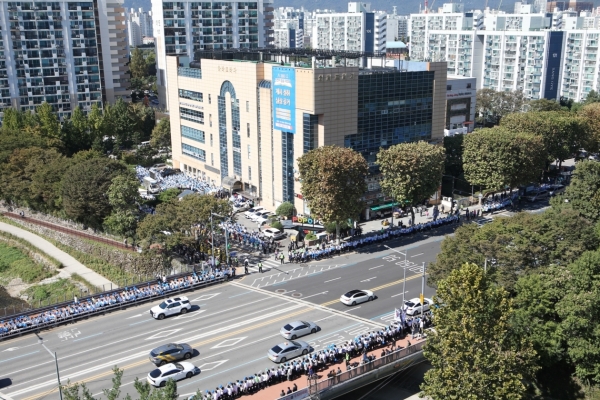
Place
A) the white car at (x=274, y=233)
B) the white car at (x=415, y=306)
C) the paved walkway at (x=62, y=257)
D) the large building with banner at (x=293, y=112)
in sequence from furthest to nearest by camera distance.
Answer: the large building with banner at (x=293, y=112) < the white car at (x=274, y=233) < the paved walkway at (x=62, y=257) < the white car at (x=415, y=306)

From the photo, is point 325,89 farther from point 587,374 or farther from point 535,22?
point 535,22

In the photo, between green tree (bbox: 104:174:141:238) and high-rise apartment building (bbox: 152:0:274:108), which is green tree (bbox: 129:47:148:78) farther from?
green tree (bbox: 104:174:141:238)

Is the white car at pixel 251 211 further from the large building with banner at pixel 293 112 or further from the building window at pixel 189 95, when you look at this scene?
the building window at pixel 189 95

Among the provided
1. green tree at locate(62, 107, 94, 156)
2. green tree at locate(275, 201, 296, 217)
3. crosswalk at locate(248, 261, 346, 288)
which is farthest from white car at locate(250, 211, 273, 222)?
green tree at locate(62, 107, 94, 156)

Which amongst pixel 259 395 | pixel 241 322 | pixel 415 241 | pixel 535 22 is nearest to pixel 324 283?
pixel 241 322

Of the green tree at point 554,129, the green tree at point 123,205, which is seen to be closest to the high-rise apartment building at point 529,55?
the green tree at point 554,129

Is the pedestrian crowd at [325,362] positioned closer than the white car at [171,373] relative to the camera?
Yes

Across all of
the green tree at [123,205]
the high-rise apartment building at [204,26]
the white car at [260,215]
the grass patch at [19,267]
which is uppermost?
the high-rise apartment building at [204,26]

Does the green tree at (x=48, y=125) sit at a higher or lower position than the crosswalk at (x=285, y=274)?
higher

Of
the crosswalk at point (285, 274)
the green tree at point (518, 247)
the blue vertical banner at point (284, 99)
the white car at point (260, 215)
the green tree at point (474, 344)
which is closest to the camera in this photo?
the green tree at point (474, 344)
